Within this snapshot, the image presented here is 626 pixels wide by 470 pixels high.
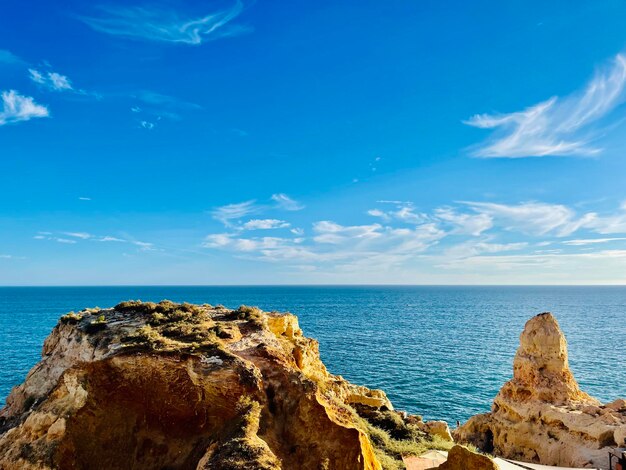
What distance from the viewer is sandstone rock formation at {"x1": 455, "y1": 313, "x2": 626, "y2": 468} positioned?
24109 millimetres

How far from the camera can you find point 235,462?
11.8 m

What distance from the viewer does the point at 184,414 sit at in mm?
15062

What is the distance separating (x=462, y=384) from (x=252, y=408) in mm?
42399

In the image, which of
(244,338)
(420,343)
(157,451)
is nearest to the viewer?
(157,451)

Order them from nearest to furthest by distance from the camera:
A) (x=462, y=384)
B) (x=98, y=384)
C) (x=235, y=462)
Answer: (x=235, y=462) → (x=98, y=384) → (x=462, y=384)

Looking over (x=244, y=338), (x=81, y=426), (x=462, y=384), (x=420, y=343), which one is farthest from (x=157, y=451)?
(x=420, y=343)

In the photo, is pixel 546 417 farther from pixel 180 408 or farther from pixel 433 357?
pixel 433 357

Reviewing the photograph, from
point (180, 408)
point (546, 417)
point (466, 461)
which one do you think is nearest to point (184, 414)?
point (180, 408)

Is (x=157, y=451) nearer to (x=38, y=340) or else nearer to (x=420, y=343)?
(x=420, y=343)

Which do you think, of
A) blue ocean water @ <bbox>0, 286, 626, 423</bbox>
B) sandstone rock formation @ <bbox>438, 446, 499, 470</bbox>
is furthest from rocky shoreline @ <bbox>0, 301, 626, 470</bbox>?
blue ocean water @ <bbox>0, 286, 626, 423</bbox>

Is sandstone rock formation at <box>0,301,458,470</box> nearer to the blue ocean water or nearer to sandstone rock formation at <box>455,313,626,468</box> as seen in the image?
sandstone rock formation at <box>455,313,626,468</box>

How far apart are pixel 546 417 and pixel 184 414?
2356cm

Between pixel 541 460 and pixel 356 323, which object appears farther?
pixel 356 323

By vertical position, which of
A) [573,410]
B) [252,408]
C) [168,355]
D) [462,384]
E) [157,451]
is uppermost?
[168,355]
